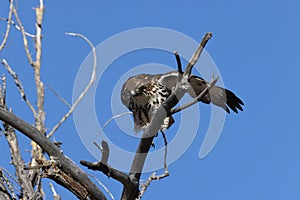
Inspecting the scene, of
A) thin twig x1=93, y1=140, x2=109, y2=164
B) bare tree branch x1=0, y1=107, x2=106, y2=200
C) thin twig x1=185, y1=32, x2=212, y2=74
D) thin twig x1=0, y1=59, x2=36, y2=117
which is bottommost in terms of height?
thin twig x1=93, y1=140, x2=109, y2=164

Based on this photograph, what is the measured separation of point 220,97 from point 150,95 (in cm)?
75

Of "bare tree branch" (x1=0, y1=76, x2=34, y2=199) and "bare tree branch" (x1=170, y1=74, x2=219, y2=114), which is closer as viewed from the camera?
"bare tree branch" (x1=170, y1=74, x2=219, y2=114)

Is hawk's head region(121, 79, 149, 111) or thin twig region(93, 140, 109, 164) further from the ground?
hawk's head region(121, 79, 149, 111)

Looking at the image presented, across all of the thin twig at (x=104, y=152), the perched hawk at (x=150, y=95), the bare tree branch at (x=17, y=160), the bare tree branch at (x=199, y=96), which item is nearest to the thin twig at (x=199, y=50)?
the bare tree branch at (x=199, y=96)

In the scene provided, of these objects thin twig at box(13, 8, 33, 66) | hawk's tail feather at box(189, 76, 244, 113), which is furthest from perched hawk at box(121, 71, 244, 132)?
thin twig at box(13, 8, 33, 66)

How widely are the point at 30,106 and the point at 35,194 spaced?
659mm

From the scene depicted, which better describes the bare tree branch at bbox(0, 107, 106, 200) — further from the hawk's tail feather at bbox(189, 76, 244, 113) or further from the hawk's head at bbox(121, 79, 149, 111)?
the hawk's head at bbox(121, 79, 149, 111)

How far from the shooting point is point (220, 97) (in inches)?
220

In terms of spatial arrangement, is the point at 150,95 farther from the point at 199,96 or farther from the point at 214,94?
the point at 199,96

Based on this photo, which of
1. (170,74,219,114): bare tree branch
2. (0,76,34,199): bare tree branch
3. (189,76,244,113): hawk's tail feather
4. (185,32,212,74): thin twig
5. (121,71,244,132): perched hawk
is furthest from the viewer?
(121,71,244,132): perched hawk

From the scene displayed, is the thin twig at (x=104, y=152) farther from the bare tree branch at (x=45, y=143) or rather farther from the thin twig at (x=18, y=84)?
the thin twig at (x=18, y=84)

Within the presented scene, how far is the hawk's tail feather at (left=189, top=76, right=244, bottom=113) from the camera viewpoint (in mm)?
5163

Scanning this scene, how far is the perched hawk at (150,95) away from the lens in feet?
18.3

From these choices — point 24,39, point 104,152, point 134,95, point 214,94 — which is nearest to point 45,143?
point 104,152
